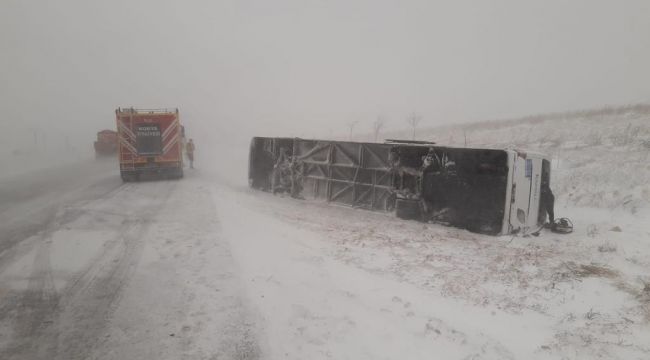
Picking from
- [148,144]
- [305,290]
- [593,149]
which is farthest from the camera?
[593,149]

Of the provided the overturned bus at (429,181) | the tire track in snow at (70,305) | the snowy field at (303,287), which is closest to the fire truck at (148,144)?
the snowy field at (303,287)

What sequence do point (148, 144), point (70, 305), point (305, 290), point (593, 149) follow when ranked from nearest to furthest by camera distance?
1. point (70, 305)
2. point (305, 290)
3. point (148, 144)
4. point (593, 149)

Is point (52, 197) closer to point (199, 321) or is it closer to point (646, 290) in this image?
point (199, 321)

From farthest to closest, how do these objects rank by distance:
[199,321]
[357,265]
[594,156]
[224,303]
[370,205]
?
[594,156] → [370,205] → [357,265] → [224,303] → [199,321]

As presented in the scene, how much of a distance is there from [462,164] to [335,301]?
616 cm

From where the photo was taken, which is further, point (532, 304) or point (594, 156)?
point (594, 156)

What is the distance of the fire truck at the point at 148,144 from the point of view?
16453 millimetres

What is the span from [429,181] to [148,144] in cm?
1255

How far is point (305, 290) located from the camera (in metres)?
5.21

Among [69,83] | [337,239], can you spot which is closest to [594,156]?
[337,239]

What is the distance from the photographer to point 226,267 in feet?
19.5

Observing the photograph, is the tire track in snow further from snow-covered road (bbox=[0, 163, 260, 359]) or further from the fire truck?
the fire truck

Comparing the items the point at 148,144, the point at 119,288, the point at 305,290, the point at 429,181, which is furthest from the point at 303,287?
the point at 148,144

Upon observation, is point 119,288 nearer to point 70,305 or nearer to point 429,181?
point 70,305
